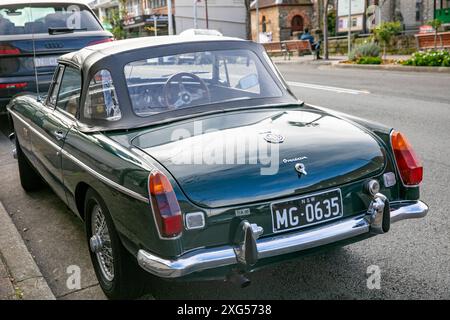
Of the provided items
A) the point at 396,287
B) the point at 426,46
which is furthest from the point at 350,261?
the point at 426,46

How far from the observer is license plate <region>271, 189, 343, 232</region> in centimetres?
283

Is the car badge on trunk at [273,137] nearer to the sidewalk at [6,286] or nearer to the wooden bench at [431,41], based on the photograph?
the sidewalk at [6,286]

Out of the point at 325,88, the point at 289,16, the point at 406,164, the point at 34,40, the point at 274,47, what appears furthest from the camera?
the point at 289,16

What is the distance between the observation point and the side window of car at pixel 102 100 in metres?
3.50

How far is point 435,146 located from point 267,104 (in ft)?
12.6

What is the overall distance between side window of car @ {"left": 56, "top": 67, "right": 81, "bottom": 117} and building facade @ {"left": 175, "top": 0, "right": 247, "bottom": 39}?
63277 millimetres

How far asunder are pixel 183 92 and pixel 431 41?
1985 cm

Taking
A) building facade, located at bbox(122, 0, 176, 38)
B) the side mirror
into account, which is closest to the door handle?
the side mirror

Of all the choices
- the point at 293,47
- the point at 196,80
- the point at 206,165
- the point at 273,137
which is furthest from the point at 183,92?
the point at 293,47

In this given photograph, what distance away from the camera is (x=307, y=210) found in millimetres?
2887

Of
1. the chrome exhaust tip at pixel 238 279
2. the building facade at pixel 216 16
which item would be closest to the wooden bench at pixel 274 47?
the chrome exhaust tip at pixel 238 279

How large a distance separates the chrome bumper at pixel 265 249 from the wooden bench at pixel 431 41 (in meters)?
20.0

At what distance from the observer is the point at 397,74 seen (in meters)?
17.3

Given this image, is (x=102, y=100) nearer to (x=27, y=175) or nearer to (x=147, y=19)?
(x=27, y=175)
